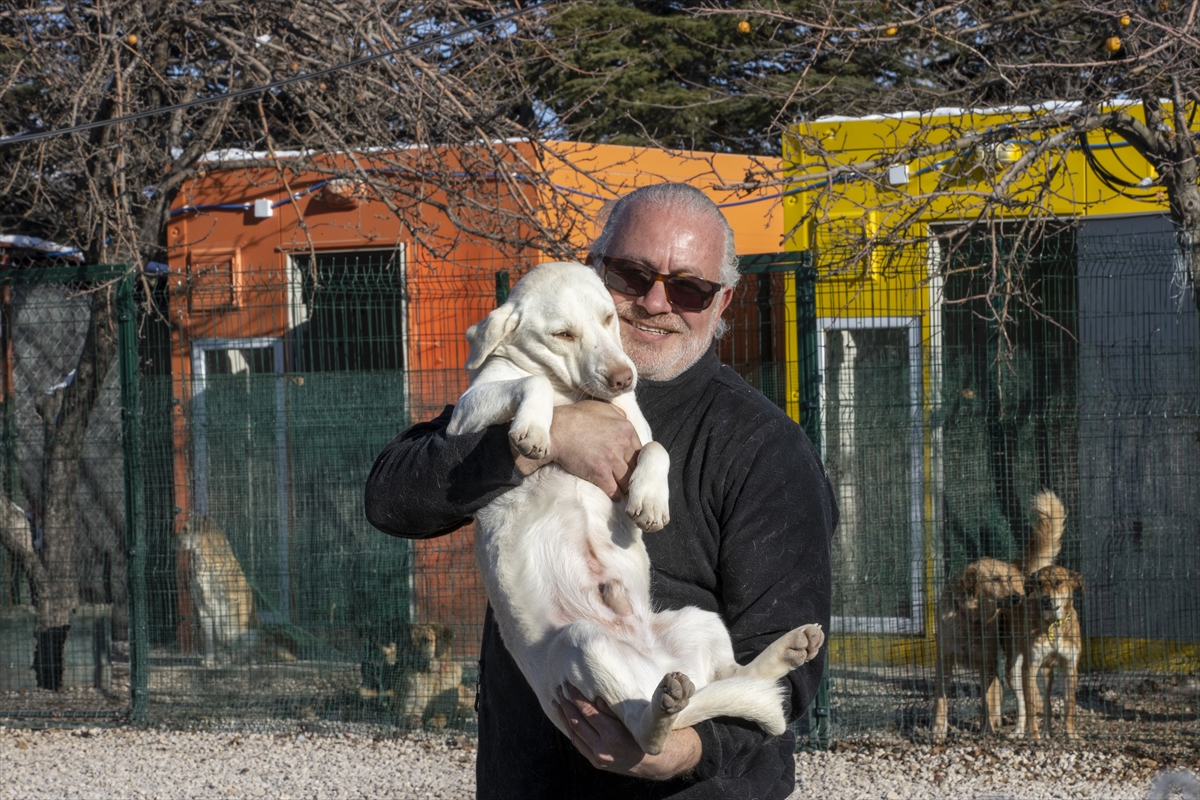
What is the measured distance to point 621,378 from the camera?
281cm

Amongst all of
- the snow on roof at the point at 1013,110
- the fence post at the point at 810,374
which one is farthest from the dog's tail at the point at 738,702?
the snow on roof at the point at 1013,110

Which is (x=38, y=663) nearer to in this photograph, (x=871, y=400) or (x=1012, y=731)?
(x=871, y=400)

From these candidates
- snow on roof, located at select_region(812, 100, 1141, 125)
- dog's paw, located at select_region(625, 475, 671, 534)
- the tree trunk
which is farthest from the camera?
the tree trunk

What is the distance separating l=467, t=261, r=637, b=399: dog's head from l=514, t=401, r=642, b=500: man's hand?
8.5 inches

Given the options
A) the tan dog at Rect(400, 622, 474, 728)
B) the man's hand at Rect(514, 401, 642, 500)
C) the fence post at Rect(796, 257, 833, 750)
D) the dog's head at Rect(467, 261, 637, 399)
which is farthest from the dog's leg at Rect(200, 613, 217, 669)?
the man's hand at Rect(514, 401, 642, 500)

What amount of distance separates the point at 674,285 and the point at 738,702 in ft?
3.14

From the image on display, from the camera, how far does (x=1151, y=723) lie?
7.20 meters

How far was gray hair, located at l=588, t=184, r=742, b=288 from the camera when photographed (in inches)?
107

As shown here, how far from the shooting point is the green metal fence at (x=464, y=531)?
23.5 ft

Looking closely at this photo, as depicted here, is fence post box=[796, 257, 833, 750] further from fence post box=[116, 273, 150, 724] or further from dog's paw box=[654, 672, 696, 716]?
dog's paw box=[654, 672, 696, 716]

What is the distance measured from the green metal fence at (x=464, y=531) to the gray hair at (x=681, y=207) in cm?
413

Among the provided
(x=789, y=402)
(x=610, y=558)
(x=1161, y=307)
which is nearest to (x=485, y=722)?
(x=610, y=558)

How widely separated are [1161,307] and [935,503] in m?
1.74

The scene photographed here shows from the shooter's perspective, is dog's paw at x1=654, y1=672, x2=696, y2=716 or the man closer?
dog's paw at x1=654, y1=672, x2=696, y2=716
